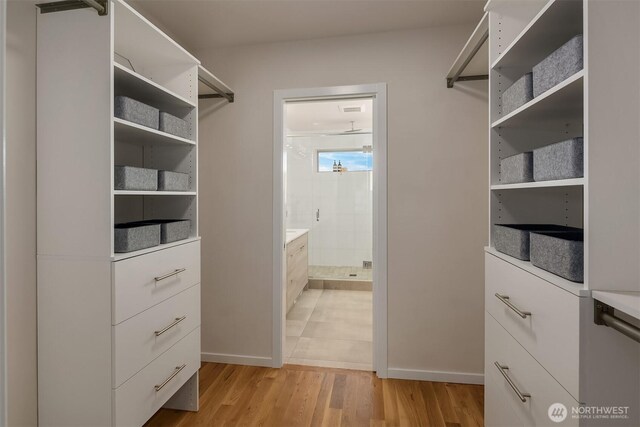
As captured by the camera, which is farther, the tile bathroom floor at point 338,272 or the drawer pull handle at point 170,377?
the tile bathroom floor at point 338,272

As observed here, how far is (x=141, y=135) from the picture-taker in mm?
1740

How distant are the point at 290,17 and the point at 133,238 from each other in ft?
5.50

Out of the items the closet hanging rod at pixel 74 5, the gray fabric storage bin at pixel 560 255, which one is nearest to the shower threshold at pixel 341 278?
the gray fabric storage bin at pixel 560 255

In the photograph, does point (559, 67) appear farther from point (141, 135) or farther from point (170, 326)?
point (170, 326)

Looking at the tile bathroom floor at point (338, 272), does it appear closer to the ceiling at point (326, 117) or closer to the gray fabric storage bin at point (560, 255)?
the ceiling at point (326, 117)

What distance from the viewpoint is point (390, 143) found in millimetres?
2426

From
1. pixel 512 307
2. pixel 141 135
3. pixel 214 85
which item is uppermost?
pixel 214 85

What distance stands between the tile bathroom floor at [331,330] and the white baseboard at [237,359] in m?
0.17

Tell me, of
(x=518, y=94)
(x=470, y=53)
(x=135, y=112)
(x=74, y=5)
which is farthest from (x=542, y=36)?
(x=74, y=5)

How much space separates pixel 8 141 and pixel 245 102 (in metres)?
1.51

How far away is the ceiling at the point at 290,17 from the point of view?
208 centimetres

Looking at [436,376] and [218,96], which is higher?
[218,96]

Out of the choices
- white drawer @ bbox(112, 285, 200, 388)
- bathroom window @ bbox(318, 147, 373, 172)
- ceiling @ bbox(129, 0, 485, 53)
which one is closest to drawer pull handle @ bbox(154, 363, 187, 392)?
white drawer @ bbox(112, 285, 200, 388)

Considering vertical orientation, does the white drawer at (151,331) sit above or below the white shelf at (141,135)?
below
